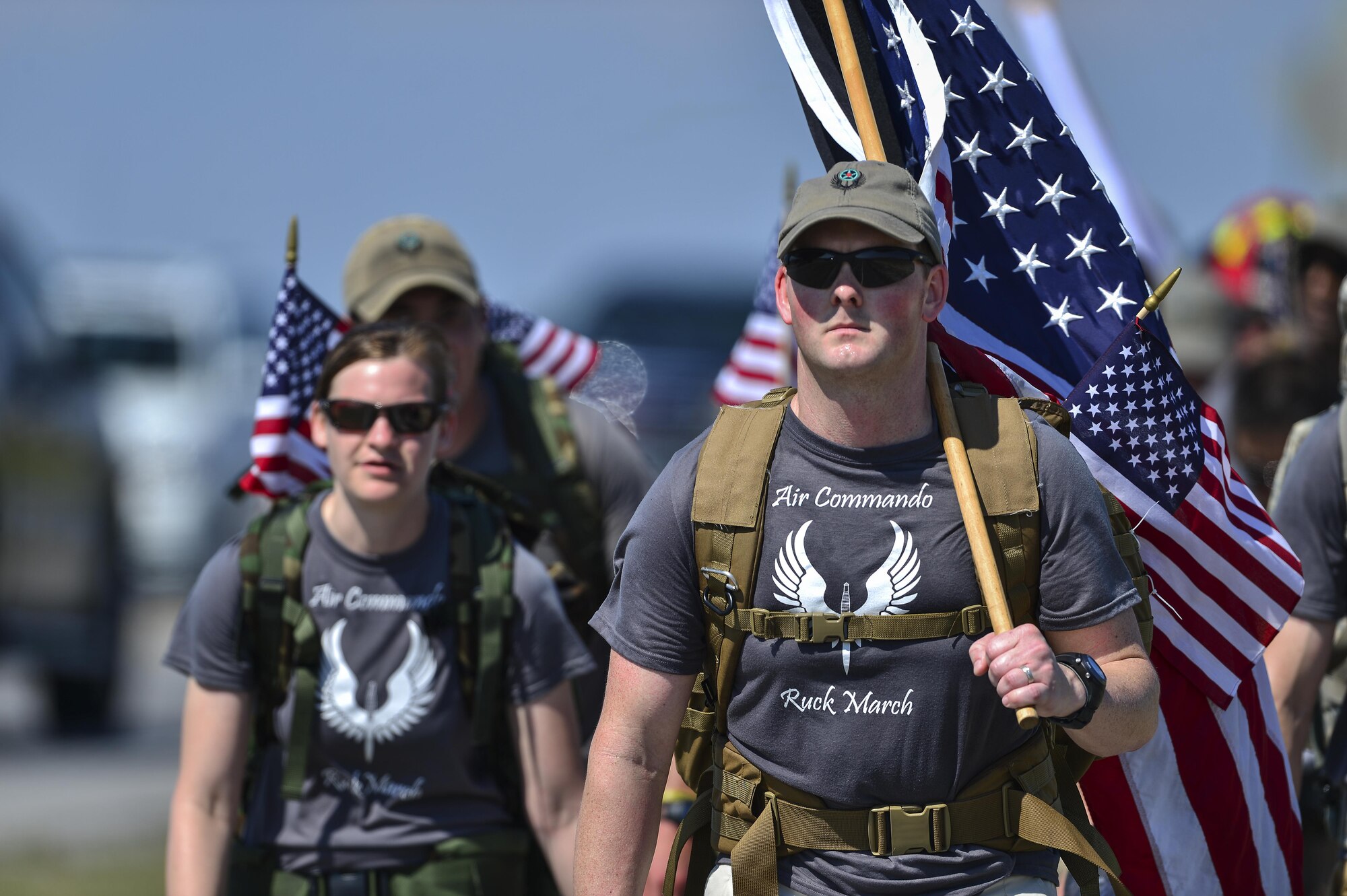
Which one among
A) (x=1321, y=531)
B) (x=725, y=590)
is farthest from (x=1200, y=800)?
(x=725, y=590)

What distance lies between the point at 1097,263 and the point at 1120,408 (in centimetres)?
43

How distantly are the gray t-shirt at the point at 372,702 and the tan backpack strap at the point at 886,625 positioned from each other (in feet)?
5.03

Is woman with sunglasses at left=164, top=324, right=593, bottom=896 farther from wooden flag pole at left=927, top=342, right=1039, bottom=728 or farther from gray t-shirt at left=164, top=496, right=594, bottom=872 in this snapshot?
wooden flag pole at left=927, top=342, right=1039, bottom=728

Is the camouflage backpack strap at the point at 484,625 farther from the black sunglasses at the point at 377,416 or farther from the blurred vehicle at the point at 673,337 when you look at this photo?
the blurred vehicle at the point at 673,337

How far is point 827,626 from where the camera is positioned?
11.9ft

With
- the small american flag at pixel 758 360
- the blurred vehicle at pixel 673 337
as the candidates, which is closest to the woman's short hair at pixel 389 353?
the small american flag at pixel 758 360

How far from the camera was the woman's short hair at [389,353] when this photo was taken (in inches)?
205

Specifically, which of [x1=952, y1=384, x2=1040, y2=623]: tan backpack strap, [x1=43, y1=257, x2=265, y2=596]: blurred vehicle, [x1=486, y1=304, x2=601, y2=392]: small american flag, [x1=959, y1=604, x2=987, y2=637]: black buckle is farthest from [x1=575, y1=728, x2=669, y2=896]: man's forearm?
[x1=43, y1=257, x2=265, y2=596]: blurred vehicle

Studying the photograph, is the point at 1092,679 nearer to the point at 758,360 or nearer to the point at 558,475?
the point at 558,475

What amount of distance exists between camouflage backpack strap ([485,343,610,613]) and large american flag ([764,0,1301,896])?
2.05 m

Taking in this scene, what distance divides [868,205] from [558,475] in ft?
9.08

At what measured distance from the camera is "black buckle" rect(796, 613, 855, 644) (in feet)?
11.9

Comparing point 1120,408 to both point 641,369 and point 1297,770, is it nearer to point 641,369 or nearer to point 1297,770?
point 1297,770

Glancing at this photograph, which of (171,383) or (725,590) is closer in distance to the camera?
(725,590)
